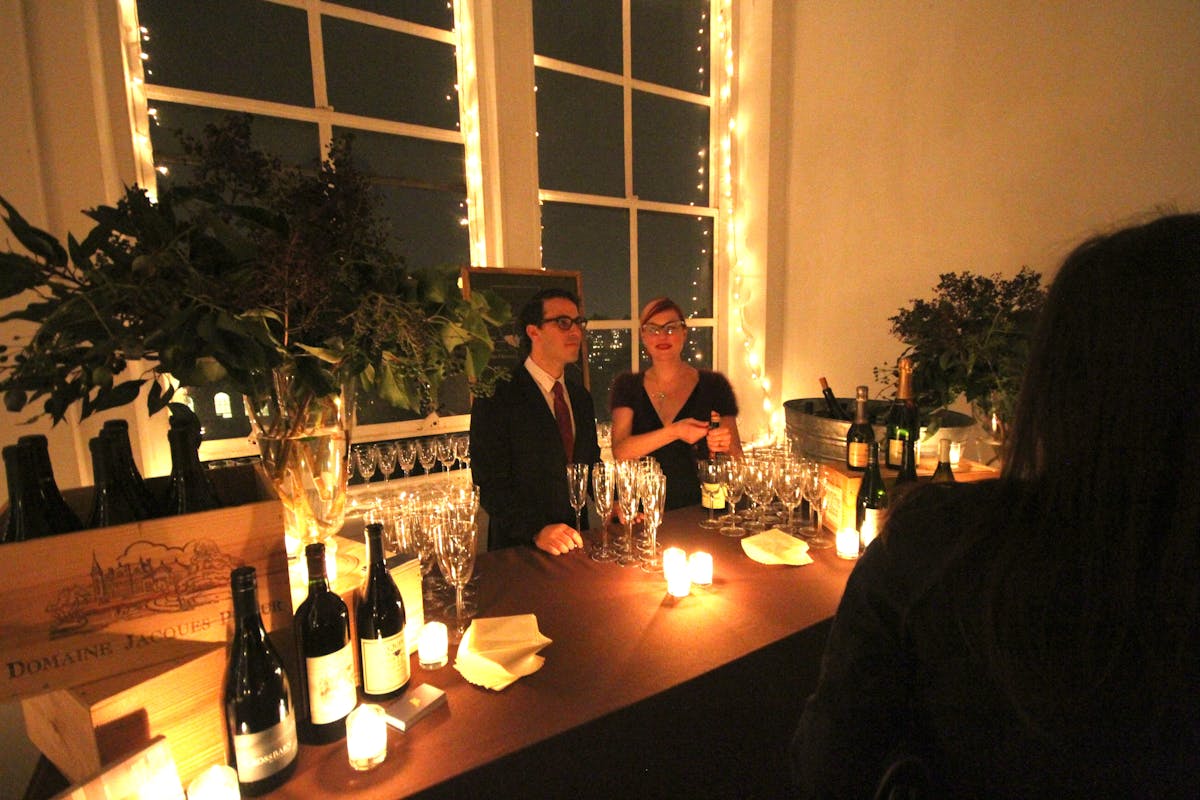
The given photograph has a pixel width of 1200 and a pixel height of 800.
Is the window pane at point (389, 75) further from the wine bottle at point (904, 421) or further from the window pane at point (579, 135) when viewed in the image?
the wine bottle at point (904, 421)

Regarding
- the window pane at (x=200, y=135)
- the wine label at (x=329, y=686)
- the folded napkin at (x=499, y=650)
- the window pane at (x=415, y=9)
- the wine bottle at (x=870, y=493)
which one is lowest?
the folded napkin at (x=499, y=650)

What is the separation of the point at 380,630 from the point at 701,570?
2.42 ft

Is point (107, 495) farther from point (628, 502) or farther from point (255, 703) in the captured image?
point (628, 502)

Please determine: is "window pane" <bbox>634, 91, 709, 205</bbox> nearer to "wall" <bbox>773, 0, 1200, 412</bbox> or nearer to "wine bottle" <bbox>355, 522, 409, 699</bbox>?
"wall" <bbox>773, 0, 1200, 412</bbox>

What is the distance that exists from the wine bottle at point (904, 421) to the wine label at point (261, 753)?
160 centimetres

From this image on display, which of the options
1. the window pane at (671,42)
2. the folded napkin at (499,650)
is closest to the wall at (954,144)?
the window pane at (671,42)

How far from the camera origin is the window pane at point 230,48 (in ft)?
7.46

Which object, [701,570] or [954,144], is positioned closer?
[701,570]

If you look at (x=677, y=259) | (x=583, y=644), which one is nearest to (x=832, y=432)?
(x=583, y=644)

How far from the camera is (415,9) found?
9.01ft

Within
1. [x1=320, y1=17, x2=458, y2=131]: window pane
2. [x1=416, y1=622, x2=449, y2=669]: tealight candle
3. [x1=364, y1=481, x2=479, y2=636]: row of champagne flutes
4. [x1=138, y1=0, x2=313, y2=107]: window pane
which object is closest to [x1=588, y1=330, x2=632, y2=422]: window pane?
[x1=320, y1=17, x2=458, y2=131]: window pane

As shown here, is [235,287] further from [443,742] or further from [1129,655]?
[1129,655]

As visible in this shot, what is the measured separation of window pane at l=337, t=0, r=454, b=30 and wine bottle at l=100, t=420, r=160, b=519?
8.37 ft

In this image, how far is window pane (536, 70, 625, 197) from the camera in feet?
10.2
